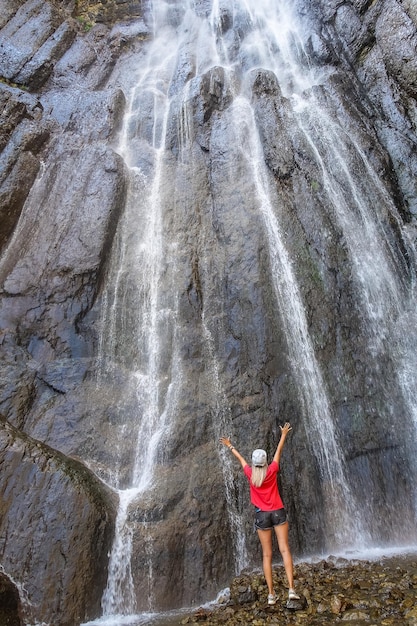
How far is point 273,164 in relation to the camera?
13.9 metres

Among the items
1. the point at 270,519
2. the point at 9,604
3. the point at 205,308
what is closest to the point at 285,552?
the point at 270,519

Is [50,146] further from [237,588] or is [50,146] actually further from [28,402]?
[237,588]

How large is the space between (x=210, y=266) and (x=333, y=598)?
8.48m

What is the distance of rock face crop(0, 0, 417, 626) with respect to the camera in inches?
316

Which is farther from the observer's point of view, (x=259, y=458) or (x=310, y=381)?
(x=310, y=381)

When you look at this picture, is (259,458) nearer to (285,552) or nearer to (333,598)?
(285,552)

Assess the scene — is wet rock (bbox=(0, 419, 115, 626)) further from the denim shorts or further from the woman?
the denim shorts

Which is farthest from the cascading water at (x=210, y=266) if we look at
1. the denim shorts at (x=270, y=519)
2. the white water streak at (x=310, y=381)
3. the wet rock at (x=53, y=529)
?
the denim shorts at (x=270, y=519)

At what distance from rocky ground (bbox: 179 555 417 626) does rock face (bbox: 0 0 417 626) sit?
1.31 meters

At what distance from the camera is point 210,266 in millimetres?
12312

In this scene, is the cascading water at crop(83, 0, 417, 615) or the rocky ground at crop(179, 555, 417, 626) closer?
the rocky ground at crop(179, 555, 417, 626)

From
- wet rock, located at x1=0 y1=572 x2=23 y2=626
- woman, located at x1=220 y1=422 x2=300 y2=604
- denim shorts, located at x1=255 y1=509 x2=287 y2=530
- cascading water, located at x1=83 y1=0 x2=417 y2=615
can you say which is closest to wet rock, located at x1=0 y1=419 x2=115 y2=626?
wet rock, located at x1=0 y1=572 x2=23 y2=626

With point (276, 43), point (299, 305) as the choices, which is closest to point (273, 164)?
point (299, 305)

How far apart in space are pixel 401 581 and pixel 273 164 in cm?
1146
